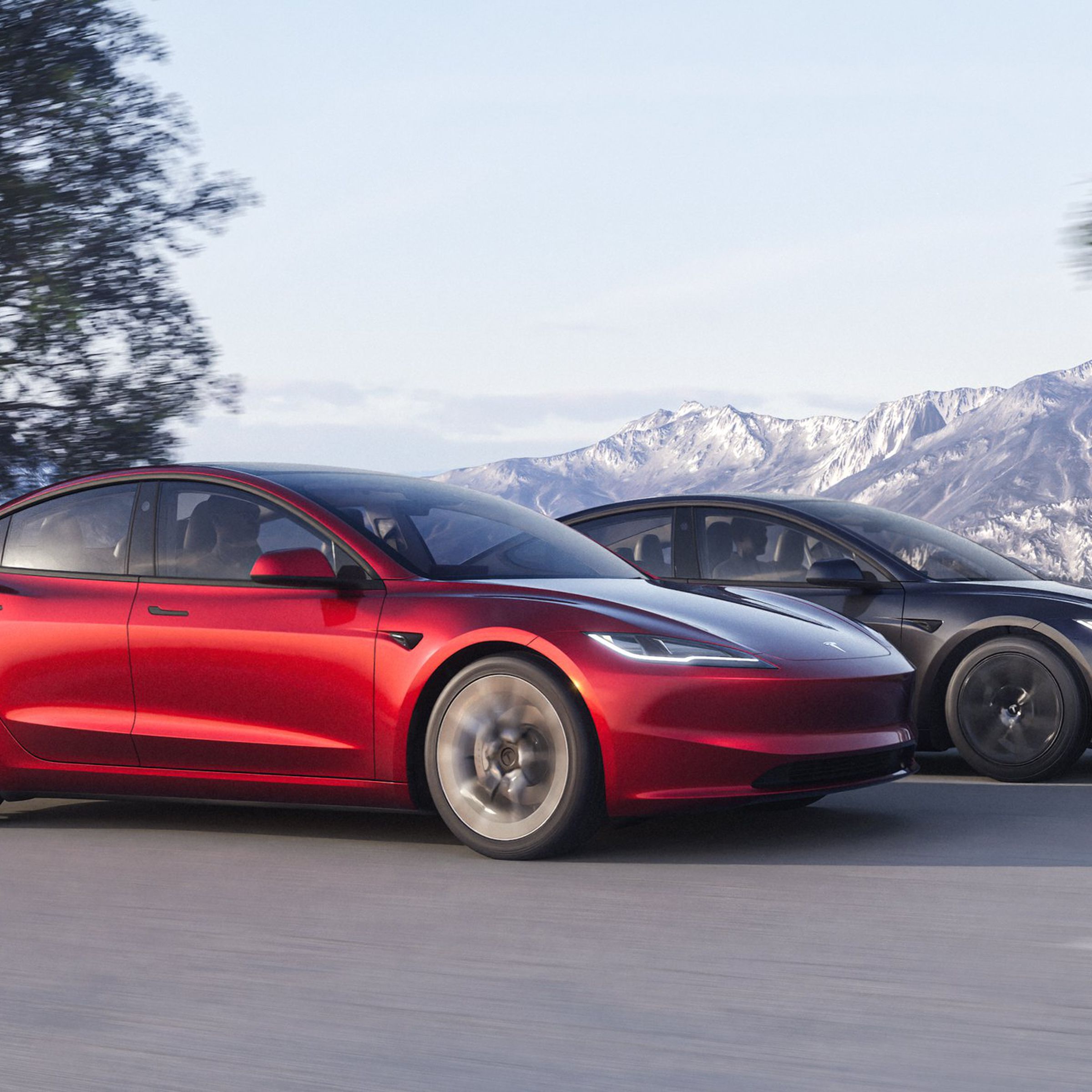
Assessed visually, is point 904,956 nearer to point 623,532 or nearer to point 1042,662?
point 1042,662

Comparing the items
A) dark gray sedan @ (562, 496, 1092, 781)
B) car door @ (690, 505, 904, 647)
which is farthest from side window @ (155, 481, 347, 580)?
car door @ (690, 505, 904, 647)

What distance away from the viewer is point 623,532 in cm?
941

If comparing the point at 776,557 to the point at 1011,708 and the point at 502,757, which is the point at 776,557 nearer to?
the point at 1011,708

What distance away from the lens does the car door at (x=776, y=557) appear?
27.7 ft

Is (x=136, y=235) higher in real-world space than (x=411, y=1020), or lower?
higher

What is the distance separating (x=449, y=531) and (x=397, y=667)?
0.85 meters

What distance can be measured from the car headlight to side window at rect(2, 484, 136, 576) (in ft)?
7.03

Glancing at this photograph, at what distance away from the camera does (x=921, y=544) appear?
8.84 metres

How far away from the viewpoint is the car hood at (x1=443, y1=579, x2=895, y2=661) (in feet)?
19.4

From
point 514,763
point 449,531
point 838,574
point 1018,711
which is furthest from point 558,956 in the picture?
point 838,574

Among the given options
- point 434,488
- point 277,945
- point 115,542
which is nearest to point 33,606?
point 115,542

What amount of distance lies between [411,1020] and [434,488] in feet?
11.6

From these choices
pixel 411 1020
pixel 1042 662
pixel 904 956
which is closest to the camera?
pixel 411 1020

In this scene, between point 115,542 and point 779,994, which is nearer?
point 779,994
